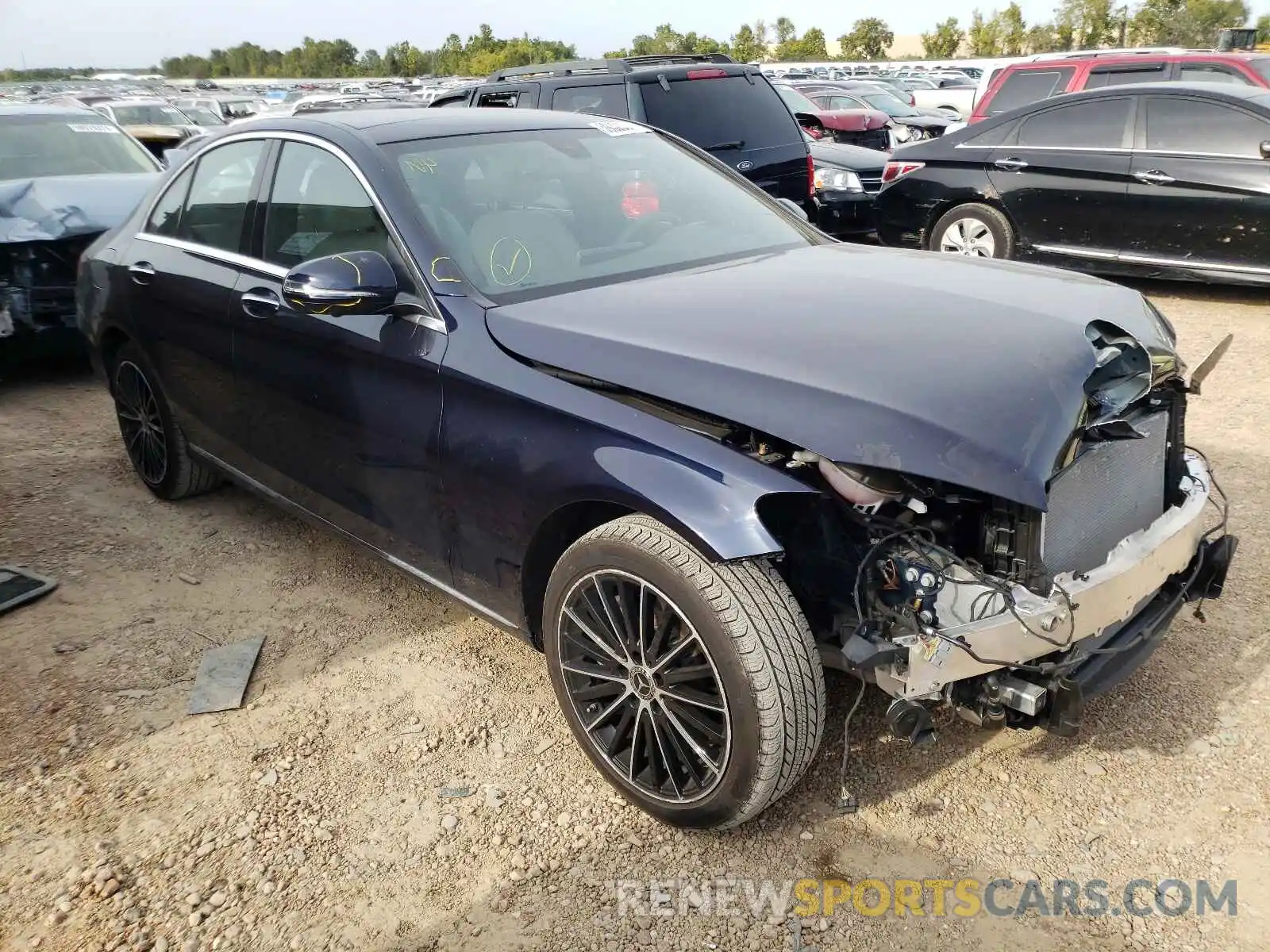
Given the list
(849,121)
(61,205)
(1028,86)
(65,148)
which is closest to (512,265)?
(61,205)

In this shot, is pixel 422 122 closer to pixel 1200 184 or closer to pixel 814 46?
pixel 1200 184

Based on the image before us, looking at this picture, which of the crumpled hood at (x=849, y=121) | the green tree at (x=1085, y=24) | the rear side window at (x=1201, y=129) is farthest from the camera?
the green tree at (x=1085, y=24)

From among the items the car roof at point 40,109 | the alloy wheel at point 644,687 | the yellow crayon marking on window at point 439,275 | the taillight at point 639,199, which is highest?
the car roof at point 40,109

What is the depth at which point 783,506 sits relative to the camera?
2.40m

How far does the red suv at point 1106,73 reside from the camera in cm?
938

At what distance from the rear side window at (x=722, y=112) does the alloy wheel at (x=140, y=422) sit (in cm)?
396

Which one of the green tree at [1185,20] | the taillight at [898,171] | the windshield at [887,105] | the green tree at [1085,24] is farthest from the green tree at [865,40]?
the taillight at [898,171]

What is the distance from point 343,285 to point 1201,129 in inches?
274

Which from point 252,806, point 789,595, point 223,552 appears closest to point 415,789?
point 252,806

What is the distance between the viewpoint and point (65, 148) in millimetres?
7672

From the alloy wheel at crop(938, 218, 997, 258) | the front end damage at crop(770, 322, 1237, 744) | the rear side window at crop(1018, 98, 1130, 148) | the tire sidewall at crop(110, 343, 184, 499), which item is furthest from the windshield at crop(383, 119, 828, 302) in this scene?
the rear side window at crop(1018, 98, 1130, 148)

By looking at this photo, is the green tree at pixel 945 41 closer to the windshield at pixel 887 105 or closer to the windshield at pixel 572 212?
the windshield at pixel 887 105

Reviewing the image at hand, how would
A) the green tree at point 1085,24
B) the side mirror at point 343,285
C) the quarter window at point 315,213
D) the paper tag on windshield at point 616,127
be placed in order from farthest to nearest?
the green tree at point 1085,24, the paper tag on windshield at point 616,127, the quarter window at point 315,213, the side mirror at point 343,285

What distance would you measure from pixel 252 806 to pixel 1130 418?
257 cm
